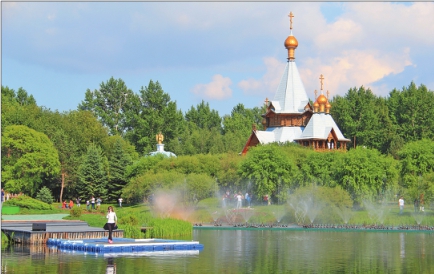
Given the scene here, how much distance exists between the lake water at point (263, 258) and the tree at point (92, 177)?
101 feet

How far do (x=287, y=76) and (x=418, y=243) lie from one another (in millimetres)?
43811

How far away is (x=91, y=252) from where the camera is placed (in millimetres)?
27703

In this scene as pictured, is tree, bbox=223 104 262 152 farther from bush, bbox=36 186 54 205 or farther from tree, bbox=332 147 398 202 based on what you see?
tree, bbox=332 147 398 202

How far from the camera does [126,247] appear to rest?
90.4 ft

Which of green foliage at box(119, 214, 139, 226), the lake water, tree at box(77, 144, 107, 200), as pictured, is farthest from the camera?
tree at box(77, 144, 107, 200)

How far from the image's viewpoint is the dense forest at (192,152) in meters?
50.8

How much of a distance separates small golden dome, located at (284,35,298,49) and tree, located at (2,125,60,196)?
25290 millimetres

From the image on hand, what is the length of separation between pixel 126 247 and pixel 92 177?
37617mm

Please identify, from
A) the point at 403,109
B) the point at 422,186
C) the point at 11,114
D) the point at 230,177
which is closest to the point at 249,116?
the point at 403,109

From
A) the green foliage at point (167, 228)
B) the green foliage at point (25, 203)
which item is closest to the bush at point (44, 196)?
the green foliage at point (25, 203)

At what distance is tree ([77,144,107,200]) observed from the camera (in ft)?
210

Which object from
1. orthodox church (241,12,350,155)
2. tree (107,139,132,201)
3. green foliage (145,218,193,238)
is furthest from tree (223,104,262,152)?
green foliage (145,218,193,238)

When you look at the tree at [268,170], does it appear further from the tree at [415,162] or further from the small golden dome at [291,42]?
the small golden dome at [291,42]

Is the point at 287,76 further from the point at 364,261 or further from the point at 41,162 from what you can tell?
the point at 364,261
